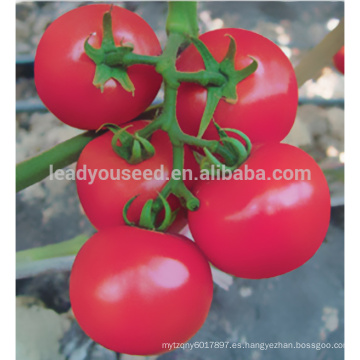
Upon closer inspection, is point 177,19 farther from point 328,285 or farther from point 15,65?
point 328,285

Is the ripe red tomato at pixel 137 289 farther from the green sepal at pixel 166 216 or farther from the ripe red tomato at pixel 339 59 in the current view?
the ripe red tomato at pixel 339 59

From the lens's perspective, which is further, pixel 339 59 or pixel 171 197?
pixel 339 59

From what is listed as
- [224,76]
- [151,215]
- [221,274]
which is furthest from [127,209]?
[221,274]

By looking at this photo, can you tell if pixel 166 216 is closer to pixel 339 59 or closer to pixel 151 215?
pixel 151 215

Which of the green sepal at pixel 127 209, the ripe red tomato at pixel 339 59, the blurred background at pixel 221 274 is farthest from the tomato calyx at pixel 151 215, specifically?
the ripe red tomato at pixel 339 59

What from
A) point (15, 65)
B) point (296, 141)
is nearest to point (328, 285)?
point (296, 141)

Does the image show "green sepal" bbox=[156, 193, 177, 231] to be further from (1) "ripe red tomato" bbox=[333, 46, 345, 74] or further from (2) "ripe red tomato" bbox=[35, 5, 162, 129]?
(1) "ripe red tomato" bbox=[333, 46, 345, 74]
